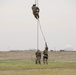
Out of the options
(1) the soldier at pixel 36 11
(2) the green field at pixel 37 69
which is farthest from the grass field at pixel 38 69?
(1) the soldier at pixel 36 11

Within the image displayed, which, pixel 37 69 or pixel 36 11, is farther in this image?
pixel 36 11

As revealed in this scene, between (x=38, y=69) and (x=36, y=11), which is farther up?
(x=36, y=11)

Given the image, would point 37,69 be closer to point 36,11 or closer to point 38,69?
point 38,69

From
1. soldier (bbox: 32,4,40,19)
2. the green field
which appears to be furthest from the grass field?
soldier (bbox: 32,4,40,19)

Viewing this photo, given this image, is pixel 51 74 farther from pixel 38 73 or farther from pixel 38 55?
pixel 38 55

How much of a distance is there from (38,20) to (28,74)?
974cm

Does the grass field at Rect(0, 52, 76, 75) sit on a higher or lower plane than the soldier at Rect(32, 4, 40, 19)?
lower

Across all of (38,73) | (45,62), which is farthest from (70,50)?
(38,73)

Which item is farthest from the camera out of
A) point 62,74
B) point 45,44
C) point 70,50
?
point 70,50

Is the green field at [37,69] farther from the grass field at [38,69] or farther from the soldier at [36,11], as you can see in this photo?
the soldier at [36,11]

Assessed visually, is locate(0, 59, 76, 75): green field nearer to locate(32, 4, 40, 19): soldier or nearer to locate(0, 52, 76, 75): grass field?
locate(0, 52, 76, 75): grass field

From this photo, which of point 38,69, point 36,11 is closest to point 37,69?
point 38,69

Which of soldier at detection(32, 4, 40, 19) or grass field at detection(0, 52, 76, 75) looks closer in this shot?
grass field at detection(0, 52, 76, 75)

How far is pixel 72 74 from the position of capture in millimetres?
28203
